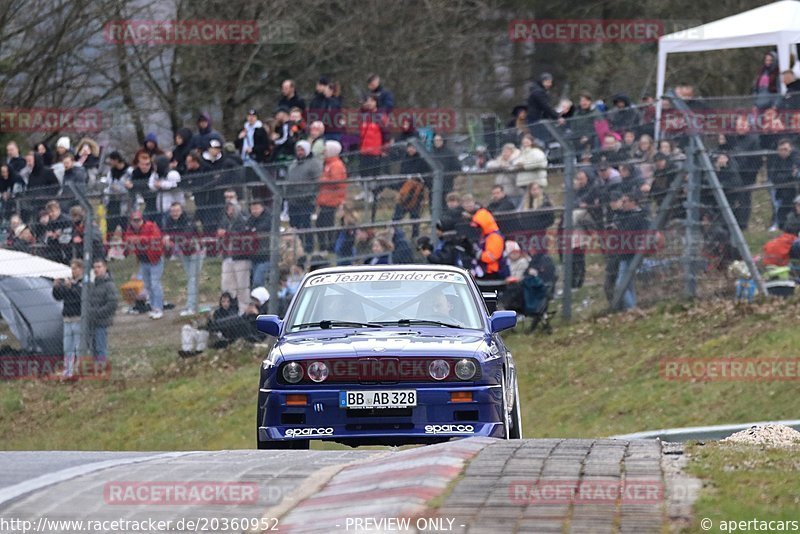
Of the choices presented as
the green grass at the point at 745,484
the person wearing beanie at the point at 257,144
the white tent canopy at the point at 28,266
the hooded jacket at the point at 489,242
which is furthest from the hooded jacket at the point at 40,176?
the green grass at the point at 745,484

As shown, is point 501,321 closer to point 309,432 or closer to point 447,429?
point 447,429

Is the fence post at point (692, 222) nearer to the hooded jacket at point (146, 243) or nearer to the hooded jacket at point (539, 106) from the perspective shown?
the hooded jacket at point (539, 106)

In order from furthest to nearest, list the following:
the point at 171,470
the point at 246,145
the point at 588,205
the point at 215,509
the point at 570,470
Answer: the point at 246,145
the point at 588,205
the point at 171,470
the point at 570,470
the point at 215,509

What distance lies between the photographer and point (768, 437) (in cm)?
1012

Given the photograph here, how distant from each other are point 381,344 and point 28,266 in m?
11.5

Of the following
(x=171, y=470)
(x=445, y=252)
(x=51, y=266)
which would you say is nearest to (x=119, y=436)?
(x=51, y=266)

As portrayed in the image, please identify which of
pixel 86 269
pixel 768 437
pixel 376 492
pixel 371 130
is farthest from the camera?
pixel 371 130

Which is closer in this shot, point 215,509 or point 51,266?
point 215,509

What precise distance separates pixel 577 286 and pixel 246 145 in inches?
271

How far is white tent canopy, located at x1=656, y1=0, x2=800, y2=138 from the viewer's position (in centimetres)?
2522

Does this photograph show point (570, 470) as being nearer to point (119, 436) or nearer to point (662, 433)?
point (662, 433)

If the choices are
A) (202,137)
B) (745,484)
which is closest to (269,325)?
(745,484)

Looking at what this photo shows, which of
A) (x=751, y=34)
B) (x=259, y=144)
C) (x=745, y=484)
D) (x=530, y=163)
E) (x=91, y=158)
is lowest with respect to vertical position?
(x=745, y=484)

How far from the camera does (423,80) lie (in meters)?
35.1
